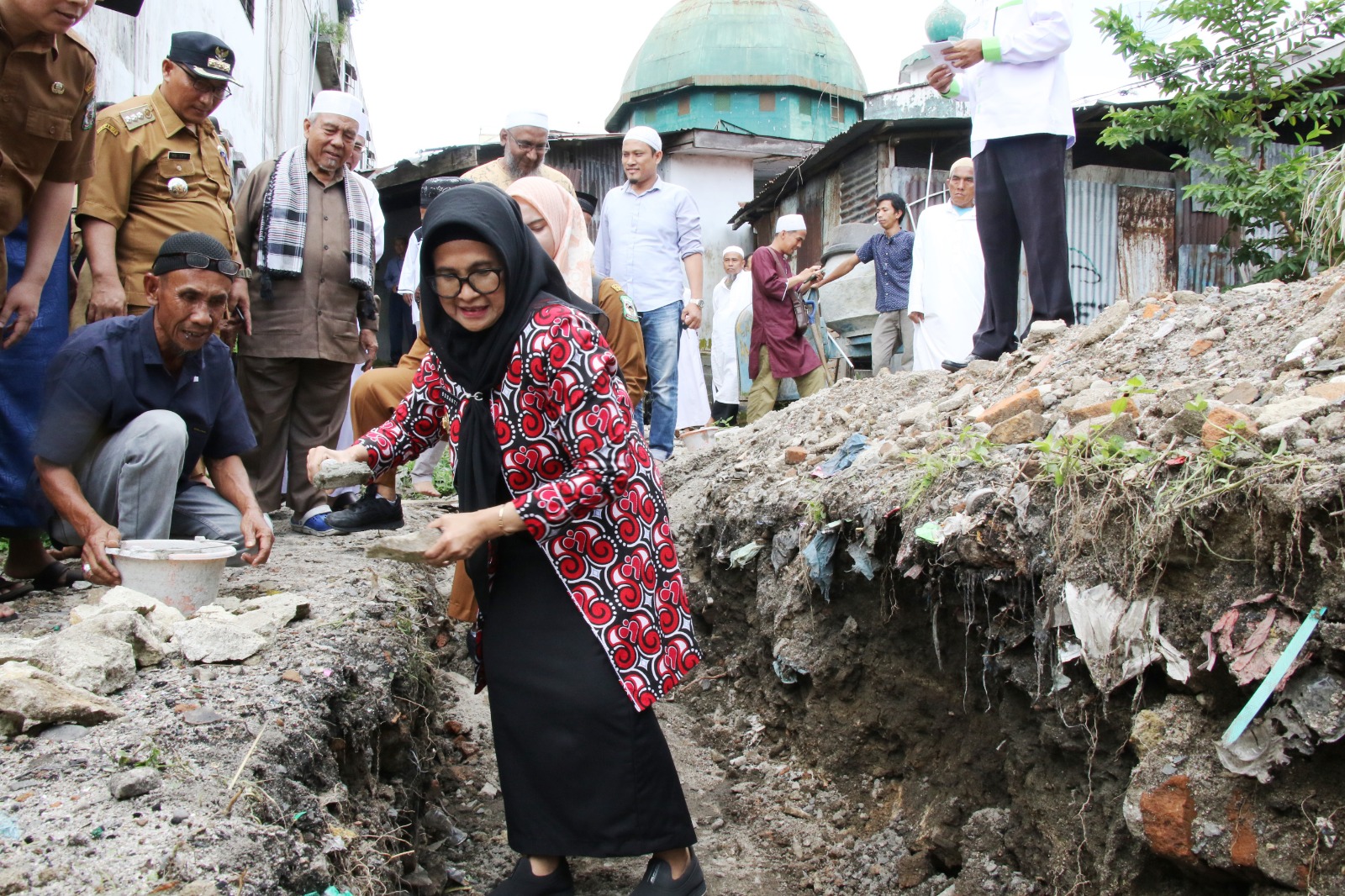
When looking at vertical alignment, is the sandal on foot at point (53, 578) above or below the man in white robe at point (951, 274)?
below

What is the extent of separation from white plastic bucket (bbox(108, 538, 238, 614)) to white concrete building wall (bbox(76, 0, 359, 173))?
2.68 m

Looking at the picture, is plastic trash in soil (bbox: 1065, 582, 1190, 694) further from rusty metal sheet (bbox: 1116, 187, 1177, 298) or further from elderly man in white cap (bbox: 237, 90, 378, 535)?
rusty metal sheet (bbox: 1116, 187, 1177, 298)

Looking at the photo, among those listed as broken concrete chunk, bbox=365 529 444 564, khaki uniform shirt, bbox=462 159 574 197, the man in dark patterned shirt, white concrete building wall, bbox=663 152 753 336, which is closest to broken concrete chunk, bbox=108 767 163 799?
broken concrete chunk, bbox=365 529 444 564

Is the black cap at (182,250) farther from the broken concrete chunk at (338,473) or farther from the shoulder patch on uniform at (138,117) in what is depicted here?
the broken concrete chunk at (338,473)

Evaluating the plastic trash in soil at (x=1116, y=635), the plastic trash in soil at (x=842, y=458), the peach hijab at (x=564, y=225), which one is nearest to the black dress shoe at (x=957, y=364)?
the plastic trash in soil at (x=842, y=458)

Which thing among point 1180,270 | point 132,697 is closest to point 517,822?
point 132,697

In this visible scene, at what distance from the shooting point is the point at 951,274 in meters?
6.01

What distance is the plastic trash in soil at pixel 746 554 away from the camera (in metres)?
4.12

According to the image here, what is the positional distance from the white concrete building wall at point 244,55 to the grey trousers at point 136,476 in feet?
7.10

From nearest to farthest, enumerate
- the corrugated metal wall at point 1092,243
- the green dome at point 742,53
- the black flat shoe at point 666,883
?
the black flat shoe at point 666,883
the corrugated metal wall at point 1092,243
the green dome at point 742,53

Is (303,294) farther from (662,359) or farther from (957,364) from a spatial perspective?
(957,364)

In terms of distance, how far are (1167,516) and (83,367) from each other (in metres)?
3.24

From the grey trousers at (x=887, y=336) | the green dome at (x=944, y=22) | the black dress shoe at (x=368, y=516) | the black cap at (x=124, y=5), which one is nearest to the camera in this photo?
the black dress shoe at (x=368, y=516)

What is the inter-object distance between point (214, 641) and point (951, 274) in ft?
15.5
